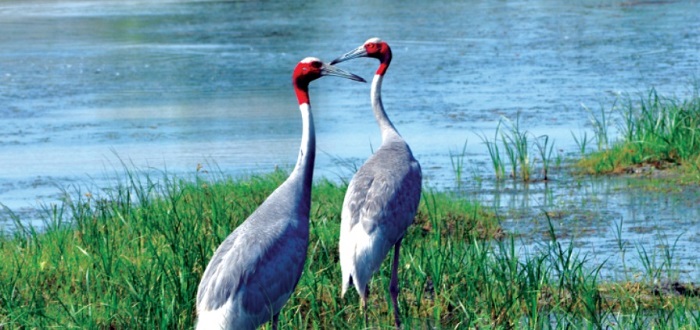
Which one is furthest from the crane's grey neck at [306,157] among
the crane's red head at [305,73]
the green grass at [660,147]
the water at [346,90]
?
the green grass at [660,147]

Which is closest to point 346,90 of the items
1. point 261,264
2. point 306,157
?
point 306,157

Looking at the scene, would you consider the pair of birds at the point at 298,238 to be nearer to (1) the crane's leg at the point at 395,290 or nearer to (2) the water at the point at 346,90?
(1) the crane's leg at the point at 395,290

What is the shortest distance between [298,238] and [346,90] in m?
10.6

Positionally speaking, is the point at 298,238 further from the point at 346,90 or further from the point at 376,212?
the point at 346,90

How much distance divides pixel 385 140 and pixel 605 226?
179cm

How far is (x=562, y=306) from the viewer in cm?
591

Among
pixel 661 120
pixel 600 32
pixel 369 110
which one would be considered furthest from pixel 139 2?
pixel 661 120

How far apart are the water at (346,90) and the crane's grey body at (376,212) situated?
1377 millimetres

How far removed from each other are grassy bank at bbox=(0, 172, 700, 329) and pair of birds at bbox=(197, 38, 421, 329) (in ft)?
0.70

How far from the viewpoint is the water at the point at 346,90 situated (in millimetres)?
9336

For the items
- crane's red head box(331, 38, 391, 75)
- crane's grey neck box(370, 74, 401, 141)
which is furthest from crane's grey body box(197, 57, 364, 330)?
crane's red head box(331, 38, 391, 75)

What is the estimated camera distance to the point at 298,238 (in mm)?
5301

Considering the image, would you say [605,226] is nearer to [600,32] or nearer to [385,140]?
[385,140]

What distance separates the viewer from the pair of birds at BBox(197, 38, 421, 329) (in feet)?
16.4
